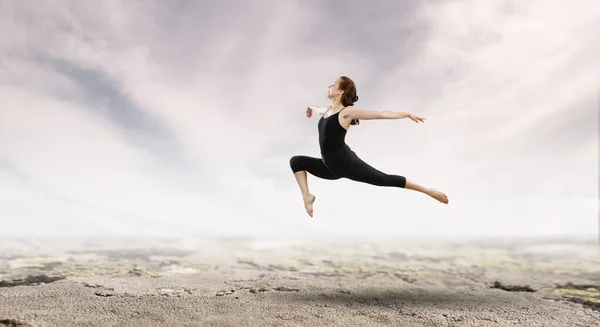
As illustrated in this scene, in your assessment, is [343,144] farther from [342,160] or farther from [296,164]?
[296,164]

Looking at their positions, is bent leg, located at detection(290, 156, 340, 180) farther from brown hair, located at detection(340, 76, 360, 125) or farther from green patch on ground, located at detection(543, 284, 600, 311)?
green patch on ground, located at detection(543, 284, 600, 311)

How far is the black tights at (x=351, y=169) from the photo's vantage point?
16.0 feet

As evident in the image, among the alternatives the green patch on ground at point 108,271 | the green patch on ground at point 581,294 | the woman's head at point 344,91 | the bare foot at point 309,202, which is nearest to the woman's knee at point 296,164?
the bare foot at point 309,202

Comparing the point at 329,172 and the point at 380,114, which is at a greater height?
the point at 380,114

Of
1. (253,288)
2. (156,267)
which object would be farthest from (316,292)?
(156,267)

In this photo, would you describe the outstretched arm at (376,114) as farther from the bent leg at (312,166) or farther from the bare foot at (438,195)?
the bare foot at (438,195)

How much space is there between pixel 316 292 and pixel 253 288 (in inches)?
35.7

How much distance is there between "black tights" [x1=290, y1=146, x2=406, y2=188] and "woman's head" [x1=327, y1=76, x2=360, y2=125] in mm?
551

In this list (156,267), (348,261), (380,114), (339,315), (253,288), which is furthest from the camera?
(348,261)

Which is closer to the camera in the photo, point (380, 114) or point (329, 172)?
point (380, 114)

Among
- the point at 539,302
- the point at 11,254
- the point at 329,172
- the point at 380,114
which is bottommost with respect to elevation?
the point at 539,302

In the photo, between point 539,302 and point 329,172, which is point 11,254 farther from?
point 539,302

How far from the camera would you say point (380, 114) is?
15.4 feet

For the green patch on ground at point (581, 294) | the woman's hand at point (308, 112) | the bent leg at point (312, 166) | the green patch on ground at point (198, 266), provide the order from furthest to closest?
the green patch on ground at point (198, 266), the green patch on ground at point (581, 294), the woman's hand at point (308, 112), the bent leg at point (312, 166)
